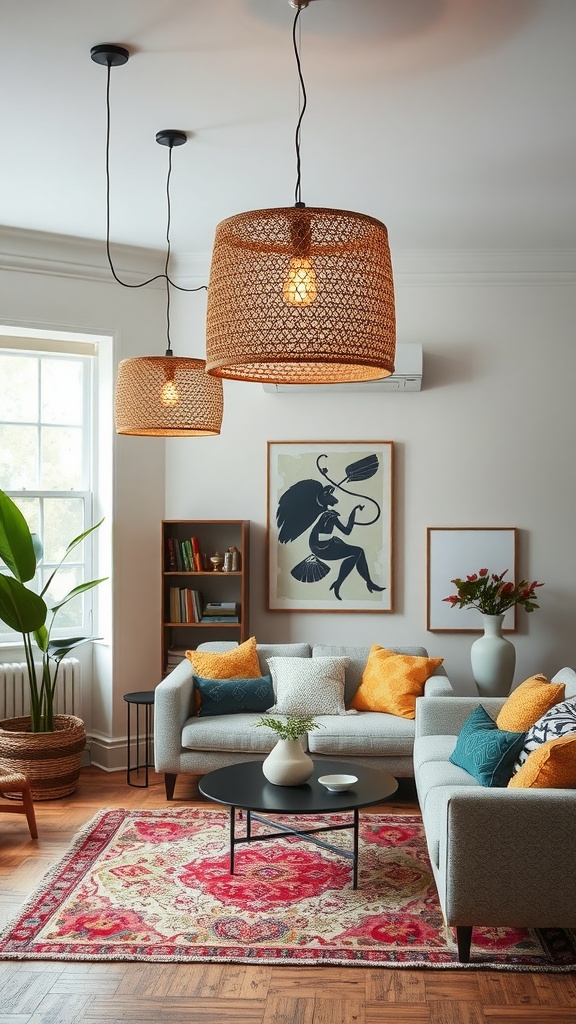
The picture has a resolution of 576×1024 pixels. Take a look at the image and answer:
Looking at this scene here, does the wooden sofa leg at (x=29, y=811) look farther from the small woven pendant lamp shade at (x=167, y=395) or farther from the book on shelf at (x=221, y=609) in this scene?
the small woven pendant lamp shade at (x=167, y=395)

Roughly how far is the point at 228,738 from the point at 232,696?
0.33 metres

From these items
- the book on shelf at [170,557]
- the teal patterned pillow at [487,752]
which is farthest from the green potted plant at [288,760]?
the book on shelf at [170,557]

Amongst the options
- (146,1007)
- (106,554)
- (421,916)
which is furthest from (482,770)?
(106,554)

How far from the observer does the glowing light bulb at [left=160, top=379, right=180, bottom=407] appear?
3.85 meters

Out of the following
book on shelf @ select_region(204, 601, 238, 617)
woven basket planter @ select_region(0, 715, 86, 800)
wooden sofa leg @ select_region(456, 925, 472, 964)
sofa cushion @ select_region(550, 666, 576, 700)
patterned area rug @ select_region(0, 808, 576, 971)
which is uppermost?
book on shelf @ select_region(204, 601, 238, 617)

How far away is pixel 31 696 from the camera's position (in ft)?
17.4

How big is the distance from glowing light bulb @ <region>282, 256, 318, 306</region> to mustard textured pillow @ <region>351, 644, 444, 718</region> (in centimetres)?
333

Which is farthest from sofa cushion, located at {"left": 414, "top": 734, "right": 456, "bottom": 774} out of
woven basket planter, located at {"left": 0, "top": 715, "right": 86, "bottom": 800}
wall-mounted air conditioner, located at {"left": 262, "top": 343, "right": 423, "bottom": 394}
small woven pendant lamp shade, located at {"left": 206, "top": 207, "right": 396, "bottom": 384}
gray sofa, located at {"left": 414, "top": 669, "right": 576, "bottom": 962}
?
small woven pendant lamp shade, located at {"left": 206, "top": 207, "right": 396, "bottom": 384}

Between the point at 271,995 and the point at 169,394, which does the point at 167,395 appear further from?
the point at 271,995

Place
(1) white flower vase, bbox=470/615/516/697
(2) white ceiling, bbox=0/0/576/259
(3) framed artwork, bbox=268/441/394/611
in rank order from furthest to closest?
(3) framed artwork, bbox=268/441/394/611 → (1) white flower vase, bbox=470/615/516/697 → (2) white ceiling, bbox=0/0/576/259

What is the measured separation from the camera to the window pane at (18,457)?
5.90 m

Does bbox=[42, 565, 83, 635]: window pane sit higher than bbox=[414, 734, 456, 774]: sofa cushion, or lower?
higher

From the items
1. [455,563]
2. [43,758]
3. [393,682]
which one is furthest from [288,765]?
[455,563]

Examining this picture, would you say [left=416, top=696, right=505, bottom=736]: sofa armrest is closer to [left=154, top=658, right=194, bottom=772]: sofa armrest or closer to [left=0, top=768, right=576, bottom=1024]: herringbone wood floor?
[left=154, top=658, right=194, bottom=772]: sofa armrest
